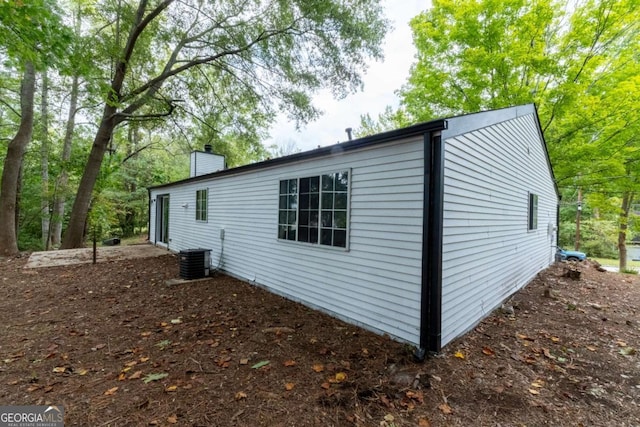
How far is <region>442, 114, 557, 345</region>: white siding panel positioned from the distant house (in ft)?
0.08

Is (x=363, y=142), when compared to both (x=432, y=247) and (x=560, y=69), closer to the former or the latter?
(x=432, y=247)

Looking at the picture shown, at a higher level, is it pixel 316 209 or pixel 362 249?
pixel 316 209

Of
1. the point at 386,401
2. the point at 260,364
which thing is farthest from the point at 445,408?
the point at 260,364

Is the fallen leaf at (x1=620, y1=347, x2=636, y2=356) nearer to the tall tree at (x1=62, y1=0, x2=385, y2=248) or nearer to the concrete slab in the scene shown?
the tall tree at (x1=62, y1=0, x2=385, y2=248)

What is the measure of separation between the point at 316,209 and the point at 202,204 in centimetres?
541

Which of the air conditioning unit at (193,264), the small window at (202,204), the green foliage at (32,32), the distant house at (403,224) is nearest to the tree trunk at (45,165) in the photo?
the small window at (202,204)

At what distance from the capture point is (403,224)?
343 centimetres

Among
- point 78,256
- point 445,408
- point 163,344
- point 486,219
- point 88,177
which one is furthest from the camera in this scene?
point 88,177

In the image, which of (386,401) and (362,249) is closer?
(386,401)

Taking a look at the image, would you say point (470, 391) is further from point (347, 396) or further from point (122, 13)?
point (122, 13)

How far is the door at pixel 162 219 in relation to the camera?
11.9 metres

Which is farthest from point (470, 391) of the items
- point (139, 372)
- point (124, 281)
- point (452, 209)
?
point (124, 281)

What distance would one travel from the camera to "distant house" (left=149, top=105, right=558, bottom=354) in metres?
3.23

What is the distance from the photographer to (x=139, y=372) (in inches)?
111
